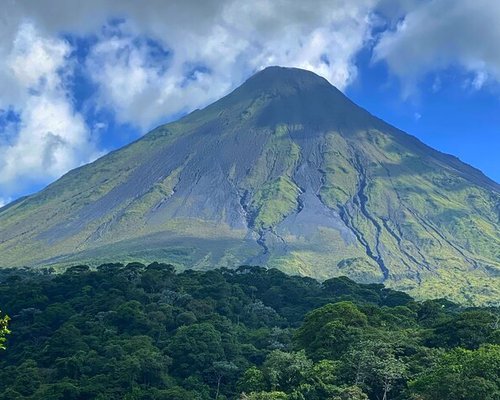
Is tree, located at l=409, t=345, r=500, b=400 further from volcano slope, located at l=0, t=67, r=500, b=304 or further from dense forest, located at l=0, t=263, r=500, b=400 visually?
volcano slope, located at l=0, t=67, r=500, b=304

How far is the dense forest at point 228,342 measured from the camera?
32.9 meters

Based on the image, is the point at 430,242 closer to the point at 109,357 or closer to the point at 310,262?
the point at 310,262

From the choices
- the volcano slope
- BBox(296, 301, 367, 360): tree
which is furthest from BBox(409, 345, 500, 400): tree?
the volcano slope

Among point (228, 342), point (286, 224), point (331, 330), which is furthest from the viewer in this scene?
point (286, 224)

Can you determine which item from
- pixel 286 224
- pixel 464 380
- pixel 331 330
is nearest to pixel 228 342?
pixel 331 330

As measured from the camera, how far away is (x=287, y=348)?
154 feet

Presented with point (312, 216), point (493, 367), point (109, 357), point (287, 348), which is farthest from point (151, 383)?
point (312, 216)

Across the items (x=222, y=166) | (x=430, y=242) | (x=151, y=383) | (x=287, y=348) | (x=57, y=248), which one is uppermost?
(x=222, y=166)

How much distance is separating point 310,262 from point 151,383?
9971 centimetres

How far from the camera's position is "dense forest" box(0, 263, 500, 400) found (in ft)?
108

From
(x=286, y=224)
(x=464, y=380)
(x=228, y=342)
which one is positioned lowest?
(x=464, y=380)

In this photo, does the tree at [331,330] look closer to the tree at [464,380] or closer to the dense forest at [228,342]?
the dense forest at [228,342]

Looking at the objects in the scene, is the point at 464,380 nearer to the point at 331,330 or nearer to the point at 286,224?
the point at 331,330

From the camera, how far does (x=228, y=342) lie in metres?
48.3
